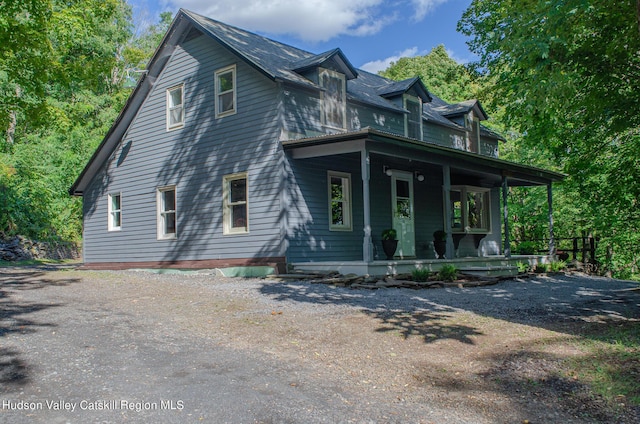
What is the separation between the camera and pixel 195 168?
1532 cm

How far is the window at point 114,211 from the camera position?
1830 cm

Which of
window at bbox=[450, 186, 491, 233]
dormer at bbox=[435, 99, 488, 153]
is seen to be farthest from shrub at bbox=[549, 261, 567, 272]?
dormer at bbox=[435, 99, 488, 153]

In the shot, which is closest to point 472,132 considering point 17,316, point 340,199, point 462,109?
point 462,109

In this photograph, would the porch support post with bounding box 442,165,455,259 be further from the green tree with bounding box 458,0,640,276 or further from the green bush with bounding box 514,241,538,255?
the green bush with bounding box 514,241,538,255

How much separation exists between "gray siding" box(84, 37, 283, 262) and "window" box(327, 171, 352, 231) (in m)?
1.85

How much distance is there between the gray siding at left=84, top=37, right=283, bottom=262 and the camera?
1362 cm

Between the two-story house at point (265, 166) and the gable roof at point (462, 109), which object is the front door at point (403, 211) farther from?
the gable roof at point (462, 109)

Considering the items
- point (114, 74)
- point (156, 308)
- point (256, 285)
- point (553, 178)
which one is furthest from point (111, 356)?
point (114, 74)

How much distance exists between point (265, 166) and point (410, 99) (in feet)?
20.6

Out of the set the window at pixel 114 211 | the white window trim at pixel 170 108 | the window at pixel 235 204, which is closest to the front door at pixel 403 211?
the window at pixel 235 204

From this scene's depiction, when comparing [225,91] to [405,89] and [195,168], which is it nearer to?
[195,168]

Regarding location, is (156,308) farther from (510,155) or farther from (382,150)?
(510,155)

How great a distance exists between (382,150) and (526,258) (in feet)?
24.4

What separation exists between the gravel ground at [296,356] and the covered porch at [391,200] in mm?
3099
